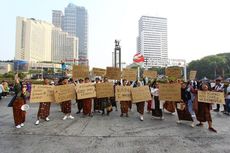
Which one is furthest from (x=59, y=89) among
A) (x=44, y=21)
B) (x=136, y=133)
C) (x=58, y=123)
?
(x=44, y=21)

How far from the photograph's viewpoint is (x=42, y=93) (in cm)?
1013

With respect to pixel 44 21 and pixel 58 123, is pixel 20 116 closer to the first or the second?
pixel 58 123

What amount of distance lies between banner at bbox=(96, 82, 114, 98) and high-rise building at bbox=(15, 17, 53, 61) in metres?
102

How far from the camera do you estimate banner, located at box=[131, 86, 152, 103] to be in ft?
36.9

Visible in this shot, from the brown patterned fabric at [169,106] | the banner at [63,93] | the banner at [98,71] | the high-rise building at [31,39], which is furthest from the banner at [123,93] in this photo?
the high-rise building at [31,39]

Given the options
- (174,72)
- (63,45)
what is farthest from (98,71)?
(63,45)

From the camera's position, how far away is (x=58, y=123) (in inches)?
400

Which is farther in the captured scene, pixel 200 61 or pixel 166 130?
pixel 200 61

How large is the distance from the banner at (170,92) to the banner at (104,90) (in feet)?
7.37

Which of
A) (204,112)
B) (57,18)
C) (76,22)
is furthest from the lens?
(76,22)

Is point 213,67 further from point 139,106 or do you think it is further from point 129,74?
point 139,106

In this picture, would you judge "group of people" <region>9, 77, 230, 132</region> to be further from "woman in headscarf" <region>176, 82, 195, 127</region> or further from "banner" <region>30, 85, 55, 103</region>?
"banner" <region>30, 85, 55, 103</region>

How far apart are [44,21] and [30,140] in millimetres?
122281

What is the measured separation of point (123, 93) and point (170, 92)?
6.56 ft
